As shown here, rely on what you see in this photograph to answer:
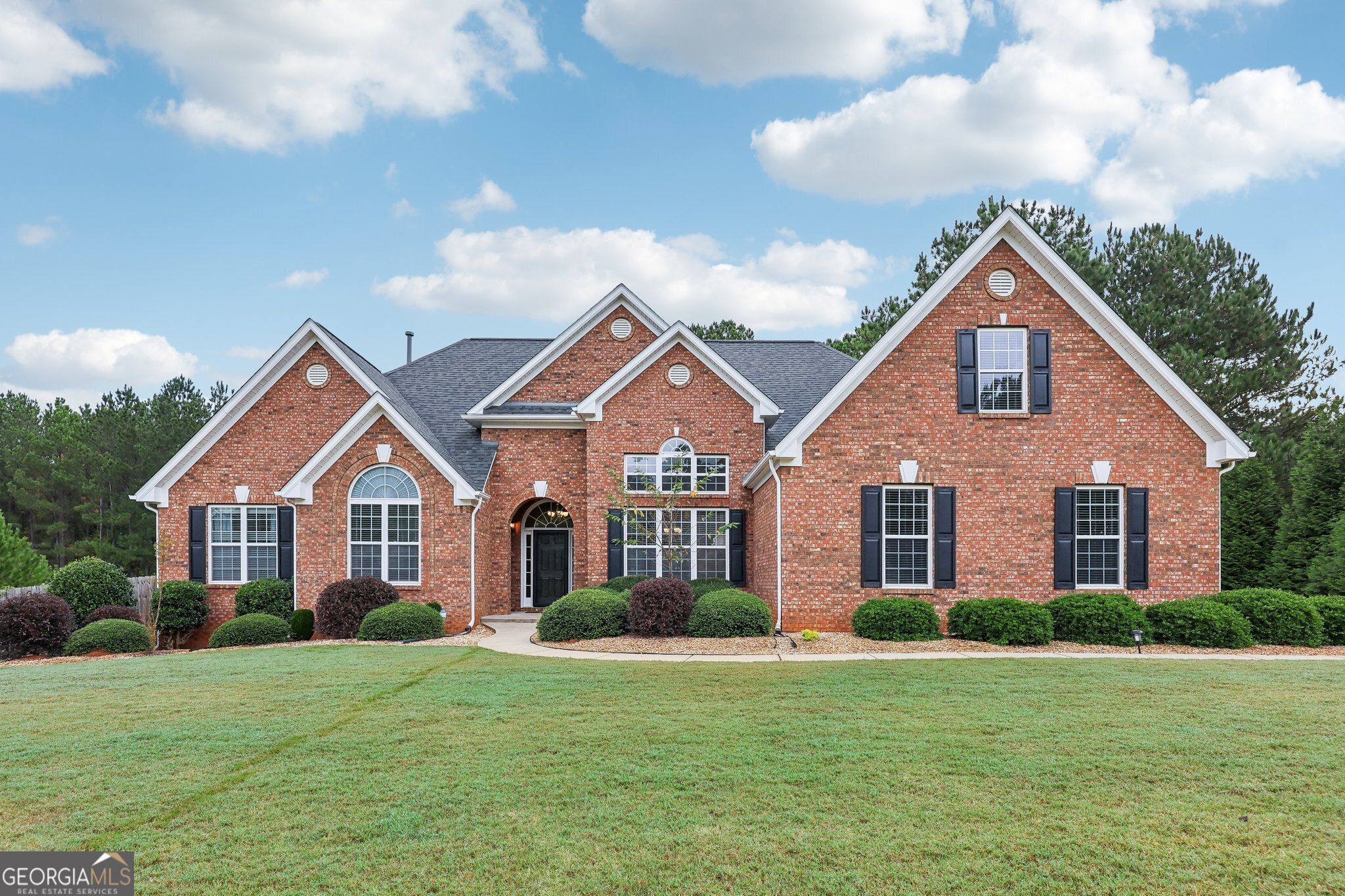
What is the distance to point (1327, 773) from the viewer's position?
20.1 feet

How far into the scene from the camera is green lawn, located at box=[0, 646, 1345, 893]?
456cm

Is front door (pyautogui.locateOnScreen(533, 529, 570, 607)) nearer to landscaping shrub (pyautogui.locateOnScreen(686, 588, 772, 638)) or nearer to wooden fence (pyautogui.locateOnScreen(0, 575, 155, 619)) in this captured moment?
landscaping shrub (pyautogui.locateOnScreen(686, 588, 772, 638))

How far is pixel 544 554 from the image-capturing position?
21.8 meters

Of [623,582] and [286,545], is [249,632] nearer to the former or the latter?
[286,545]

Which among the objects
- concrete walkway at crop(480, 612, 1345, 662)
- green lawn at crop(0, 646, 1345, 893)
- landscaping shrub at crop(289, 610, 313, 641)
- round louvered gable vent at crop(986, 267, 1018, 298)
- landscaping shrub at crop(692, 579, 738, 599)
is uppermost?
round louvered gable vent at crop(986, 267, 1018, 298)

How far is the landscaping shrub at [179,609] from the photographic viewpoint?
59.0 feet

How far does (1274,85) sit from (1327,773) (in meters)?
17.1

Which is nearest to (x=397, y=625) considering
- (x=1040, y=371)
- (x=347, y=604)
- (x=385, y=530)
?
(x=347, y=604)

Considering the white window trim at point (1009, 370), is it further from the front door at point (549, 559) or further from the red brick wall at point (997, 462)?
the front door at point (549, 559)

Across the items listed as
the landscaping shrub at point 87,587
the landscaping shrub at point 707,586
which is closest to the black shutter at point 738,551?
the landscaping shrub at point 707,586

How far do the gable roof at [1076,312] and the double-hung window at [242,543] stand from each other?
1267cm

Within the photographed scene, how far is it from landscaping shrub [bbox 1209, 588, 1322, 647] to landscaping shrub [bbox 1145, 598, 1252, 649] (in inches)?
8.0

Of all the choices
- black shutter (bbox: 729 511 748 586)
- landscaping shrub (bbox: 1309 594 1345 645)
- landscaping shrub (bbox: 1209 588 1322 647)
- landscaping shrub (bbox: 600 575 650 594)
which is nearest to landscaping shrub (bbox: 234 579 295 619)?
landscaping shrub (bbox: 600 575 650 594)

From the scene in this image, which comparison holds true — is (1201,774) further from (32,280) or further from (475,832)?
(32,280)
